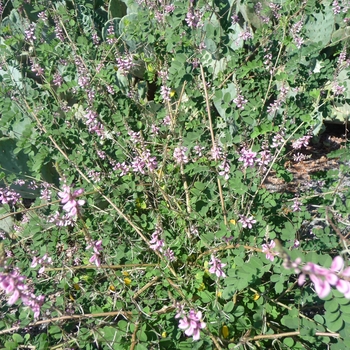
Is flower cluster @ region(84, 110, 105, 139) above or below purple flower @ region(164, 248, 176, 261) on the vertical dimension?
above

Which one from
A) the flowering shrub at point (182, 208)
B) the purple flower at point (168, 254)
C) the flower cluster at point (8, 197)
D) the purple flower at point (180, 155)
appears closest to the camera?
the flowering shrub at point (182, 208)

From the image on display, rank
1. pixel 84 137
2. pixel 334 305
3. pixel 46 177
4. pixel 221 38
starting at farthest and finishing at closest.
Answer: pixel 46 177, pixel 84 137, pixel 221 38, pixel 334 305

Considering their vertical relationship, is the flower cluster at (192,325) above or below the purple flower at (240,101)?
below

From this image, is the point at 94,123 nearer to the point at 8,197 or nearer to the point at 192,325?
the point at 8,197

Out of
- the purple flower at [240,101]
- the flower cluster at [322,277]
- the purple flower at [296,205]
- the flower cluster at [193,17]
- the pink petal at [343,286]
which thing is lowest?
the purple flower at [296,205]

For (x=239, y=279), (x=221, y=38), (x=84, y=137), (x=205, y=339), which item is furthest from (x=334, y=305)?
(x=84, y=137)

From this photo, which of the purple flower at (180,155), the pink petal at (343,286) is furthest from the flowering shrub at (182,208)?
the pink petal at (343,286)

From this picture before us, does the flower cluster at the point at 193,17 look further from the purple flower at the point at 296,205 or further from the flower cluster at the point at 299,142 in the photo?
the purple flower at the point at 296,205

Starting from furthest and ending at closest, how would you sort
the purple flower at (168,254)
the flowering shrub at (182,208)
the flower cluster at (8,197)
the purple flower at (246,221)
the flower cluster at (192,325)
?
the flower cluster at (8,197) < the purple flower at (168,254) < the purple flower at (246,221) < the flowering shrub at (182,208) < the flower cluster at (192,325)

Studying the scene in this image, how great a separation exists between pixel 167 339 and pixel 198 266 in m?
0.50

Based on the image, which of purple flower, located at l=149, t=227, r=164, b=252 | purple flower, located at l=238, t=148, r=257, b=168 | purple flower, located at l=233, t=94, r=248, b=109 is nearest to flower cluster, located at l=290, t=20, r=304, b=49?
purple flower, located at l=233, t=94, r=248, b=109

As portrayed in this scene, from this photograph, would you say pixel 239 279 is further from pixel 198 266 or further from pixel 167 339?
pixel 198 266

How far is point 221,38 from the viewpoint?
177 cm

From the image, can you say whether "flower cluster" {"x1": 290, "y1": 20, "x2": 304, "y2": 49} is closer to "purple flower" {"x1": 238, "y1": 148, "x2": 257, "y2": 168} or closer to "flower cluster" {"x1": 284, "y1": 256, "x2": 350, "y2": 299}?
"purple flower" {"x1": 238, "y1": 148, "x2": 257, "y2": 168}
